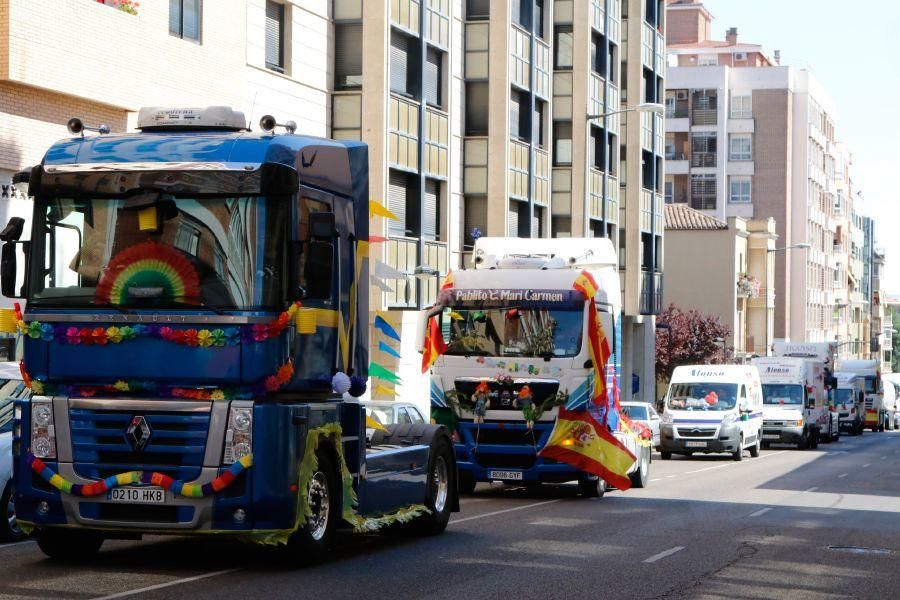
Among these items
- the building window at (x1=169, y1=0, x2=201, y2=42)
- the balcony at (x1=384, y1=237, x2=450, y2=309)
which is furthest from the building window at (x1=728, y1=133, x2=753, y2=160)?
the building window at (x1=169, y1=0, x2=201, y2=42)

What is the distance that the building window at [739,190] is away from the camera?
10044 cm

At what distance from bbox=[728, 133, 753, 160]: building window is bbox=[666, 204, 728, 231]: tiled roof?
1466cm

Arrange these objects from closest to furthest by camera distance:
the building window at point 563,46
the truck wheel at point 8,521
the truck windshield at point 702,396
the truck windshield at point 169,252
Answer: the truck windshield at point 169,252, the truck wheel at point 8,521, the truck windshield at point 702,396, the building window at point 563,46

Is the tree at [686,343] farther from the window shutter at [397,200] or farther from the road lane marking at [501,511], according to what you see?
the road lane marking at [501,511]

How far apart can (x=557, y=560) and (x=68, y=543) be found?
14.5 feet

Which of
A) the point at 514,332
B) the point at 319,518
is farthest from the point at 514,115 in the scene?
the point at 319,518

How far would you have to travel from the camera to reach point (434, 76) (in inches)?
1592

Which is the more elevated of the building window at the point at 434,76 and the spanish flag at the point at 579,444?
the building window at the point at 434,76

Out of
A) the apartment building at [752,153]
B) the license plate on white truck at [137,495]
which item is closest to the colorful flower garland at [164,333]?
the license plate on white truck at [137,495]

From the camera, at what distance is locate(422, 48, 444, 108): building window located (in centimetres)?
3978

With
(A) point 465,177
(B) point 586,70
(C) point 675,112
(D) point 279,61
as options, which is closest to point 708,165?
(C) point 675,112

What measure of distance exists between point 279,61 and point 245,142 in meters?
21.6

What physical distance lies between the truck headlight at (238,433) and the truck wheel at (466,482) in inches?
410

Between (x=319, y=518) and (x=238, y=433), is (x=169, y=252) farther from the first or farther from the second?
(x=319, y=518)
